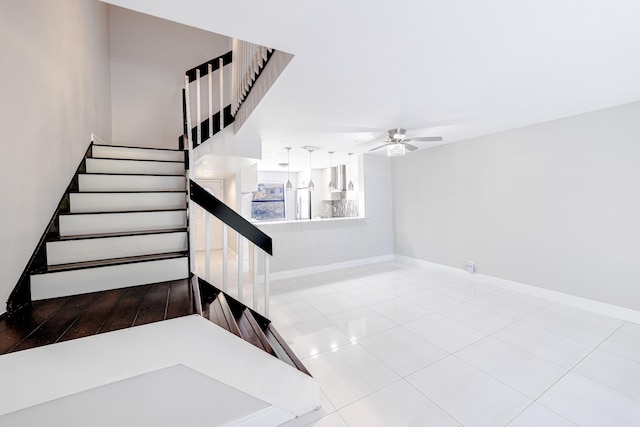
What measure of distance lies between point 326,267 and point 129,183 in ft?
10.9

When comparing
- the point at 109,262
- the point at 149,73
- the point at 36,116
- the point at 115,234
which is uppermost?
the point at 149,73

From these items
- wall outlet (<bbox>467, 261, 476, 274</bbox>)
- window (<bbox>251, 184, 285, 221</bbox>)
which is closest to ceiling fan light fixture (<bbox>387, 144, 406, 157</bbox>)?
wall outlet (<bbox>467, 261, 476, 274</bbox>)

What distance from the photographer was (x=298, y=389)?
5.25 ft

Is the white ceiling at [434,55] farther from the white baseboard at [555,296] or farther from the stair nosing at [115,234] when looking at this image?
the white baseboard at [555,296]

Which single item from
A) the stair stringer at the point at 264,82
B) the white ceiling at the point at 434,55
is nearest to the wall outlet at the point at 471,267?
the white ceiling at the point at 434,55

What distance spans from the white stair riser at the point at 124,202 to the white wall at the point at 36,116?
163 millimetres

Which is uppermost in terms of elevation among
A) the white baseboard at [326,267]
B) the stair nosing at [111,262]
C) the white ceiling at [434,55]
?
the white ceiling at [434,55]

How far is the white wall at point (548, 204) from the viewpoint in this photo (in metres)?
2.78

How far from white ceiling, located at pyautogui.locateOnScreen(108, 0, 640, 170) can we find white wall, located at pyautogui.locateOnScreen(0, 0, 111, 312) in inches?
40.3

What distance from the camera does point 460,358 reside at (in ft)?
7.07

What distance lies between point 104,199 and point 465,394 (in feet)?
10.9

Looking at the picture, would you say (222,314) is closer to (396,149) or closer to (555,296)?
(396,149)

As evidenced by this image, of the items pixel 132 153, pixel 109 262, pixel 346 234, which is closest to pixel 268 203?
pixel 346 234

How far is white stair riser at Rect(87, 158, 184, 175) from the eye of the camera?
2.76 m
